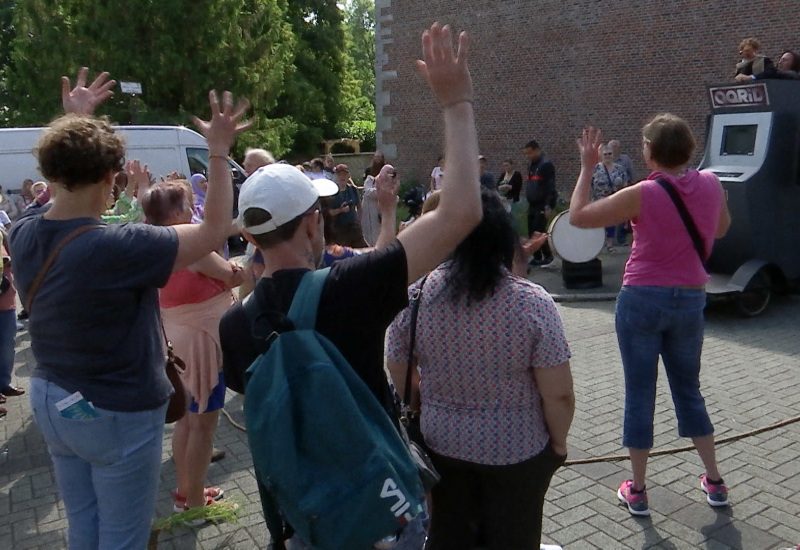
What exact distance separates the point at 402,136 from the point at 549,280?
11.4 metres

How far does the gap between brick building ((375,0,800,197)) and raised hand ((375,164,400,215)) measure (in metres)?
13.9

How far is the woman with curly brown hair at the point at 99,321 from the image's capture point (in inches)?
Result: 88.7

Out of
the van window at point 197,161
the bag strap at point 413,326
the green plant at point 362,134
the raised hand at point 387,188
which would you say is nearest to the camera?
the bag strap at point 413,326

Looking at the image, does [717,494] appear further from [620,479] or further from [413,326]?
[413,326]

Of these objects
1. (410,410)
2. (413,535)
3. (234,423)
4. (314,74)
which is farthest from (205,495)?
(314,74)

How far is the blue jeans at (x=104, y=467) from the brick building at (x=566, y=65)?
14606 mm

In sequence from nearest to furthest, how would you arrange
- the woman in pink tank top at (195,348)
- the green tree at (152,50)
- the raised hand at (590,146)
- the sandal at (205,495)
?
the raised hand at (590,146)
the woman in pink tank top at (195,348)
the sandal at (205,495)
the green tree at (152,50)

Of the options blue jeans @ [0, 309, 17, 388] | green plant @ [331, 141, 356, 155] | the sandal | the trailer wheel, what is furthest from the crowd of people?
green plant @ [331, 141, 356, 155]

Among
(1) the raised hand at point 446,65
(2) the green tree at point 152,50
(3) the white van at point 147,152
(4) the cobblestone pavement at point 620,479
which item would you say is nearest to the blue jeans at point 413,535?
(1) the raised hand at point 446,65

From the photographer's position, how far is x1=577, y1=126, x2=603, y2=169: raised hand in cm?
336

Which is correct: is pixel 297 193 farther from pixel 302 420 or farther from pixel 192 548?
pixel 192 548

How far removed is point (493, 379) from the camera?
2.42 metres

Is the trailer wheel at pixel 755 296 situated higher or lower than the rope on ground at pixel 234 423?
higher

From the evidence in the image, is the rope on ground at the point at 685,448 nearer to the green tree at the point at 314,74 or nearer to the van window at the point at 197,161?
the van window at the point at 197,161
